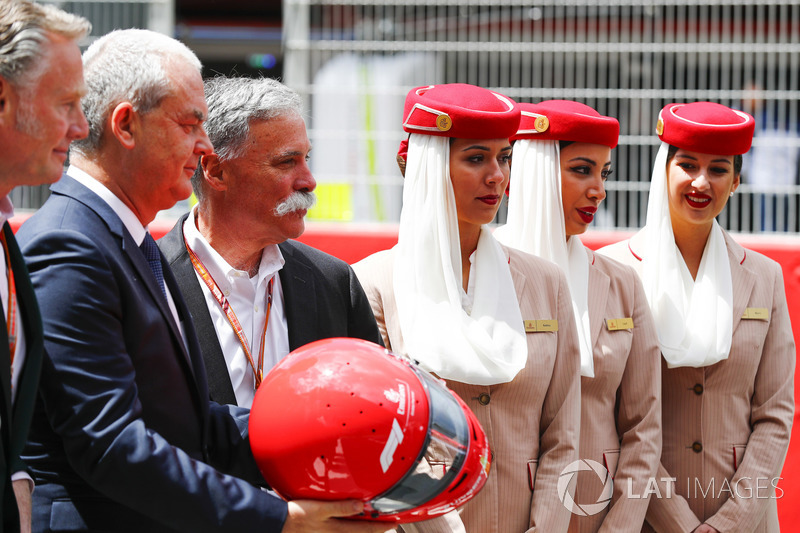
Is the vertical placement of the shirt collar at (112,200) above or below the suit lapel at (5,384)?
above

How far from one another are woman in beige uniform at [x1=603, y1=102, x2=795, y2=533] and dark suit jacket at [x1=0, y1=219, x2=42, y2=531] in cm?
258

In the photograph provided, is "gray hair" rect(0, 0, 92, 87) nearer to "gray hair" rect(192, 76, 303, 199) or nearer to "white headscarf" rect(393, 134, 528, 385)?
"gray hair" rect(192, 76, 303, 199)

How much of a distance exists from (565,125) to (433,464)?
6.62 feet

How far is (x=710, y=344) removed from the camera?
388cm

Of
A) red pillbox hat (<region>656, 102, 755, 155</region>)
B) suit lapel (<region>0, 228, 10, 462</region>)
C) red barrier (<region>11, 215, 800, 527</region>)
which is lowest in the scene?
red barrier (<region>11, 215, 800, 527</region>)

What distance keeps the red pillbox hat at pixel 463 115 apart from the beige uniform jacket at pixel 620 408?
822 millimetres

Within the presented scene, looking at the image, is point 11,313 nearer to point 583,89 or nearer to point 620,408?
point 620,408

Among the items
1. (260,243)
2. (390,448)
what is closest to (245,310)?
(260,243)

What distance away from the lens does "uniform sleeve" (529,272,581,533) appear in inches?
131

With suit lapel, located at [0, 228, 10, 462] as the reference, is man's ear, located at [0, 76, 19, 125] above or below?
above

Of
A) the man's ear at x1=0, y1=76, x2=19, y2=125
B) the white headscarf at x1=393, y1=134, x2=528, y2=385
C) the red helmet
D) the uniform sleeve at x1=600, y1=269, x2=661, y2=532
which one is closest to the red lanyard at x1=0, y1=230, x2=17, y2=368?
the man's ear at x1=0, y1=76, x2=19, y2=125

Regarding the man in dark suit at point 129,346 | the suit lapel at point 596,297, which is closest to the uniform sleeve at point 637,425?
the suit lapel at point 596,297

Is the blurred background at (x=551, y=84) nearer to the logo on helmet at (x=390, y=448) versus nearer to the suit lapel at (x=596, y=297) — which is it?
the suit lapel at (x=596, y=297)

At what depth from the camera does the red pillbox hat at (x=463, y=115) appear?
3.38 m
